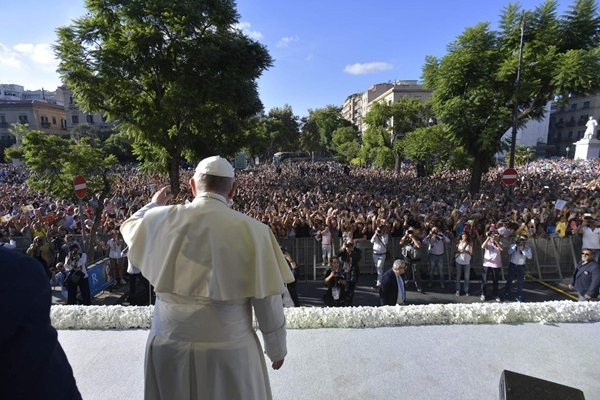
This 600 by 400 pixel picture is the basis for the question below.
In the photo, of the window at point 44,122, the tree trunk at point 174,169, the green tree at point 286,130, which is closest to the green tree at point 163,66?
the tree trunk at point 174,169

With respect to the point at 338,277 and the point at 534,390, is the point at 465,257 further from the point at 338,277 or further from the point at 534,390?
the point at 534,390

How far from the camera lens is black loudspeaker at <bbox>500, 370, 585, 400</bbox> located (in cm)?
223

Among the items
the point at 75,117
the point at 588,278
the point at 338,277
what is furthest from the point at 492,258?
the point at 75,117

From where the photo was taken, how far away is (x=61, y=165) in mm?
10297

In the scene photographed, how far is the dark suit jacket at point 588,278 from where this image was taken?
587 centimetres

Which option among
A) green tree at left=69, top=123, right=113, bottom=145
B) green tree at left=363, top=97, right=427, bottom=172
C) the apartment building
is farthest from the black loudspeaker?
the apartment building

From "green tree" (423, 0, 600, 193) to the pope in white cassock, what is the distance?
18.2 metres

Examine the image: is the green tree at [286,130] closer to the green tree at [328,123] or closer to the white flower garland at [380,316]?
the green tree at [328,123]

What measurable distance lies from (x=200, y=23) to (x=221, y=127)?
482 cm

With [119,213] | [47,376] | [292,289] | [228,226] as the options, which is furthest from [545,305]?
[119,213]

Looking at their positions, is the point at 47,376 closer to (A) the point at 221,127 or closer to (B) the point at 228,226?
(B) the point at 228,226

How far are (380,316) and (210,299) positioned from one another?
2.75m

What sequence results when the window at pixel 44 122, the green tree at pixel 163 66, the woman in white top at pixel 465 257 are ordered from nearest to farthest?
the woman in white top at pixel 465 257 → the green tree at pixel 163 66 → the window at pixel 44 122

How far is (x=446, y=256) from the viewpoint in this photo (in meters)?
9.30
